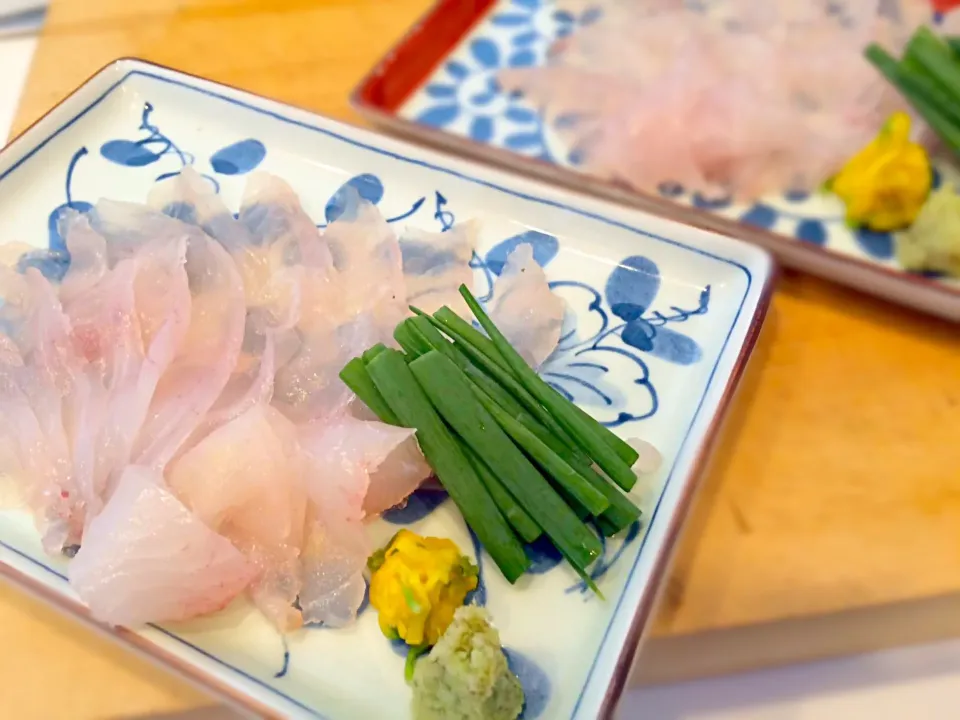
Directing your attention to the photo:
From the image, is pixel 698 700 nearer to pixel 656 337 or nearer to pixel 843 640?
pixel 843 640

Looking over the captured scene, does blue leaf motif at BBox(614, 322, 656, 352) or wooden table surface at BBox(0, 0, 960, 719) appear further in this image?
blue leaf motif at BBox(614, 322, 656, 352)

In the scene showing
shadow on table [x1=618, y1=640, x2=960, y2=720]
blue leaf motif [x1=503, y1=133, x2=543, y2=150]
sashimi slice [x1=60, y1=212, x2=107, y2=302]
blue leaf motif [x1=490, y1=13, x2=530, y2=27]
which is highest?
blue leaf motif [x1=490, y1=13, x2=530, y2=27]

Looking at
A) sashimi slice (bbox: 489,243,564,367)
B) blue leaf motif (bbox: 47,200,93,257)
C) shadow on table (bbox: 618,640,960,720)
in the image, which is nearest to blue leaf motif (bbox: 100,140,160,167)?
blue leaf motif (bbox: 47,200,93,257)

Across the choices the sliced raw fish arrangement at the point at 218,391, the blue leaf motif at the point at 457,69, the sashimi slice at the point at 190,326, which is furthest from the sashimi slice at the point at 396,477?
the blue leaf motif at the point at 457,69

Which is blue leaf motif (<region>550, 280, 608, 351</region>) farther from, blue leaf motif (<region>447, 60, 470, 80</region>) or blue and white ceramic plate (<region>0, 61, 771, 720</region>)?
blue leaf motif (<region>447, 60, 470, 80</region>)

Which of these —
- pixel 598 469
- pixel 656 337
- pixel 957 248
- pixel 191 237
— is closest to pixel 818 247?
pixel 957 248

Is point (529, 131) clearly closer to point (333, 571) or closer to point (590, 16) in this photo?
point (590, 16)

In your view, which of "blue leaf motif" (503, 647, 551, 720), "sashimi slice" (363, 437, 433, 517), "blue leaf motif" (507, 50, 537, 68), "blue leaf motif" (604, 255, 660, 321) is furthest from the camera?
"blue leaf motif" (507, 50, 537, 68)

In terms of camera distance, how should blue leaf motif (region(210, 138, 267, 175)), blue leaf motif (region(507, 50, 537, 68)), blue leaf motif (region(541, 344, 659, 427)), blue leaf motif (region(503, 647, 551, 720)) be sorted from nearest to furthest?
blue leaf motif (region(503, 647, 551, 720)) → blue leaf motif (region(541, 344, 659, 427)) → blue leaf motif (region(210, 138, 267, 175)) → blue leaf motif (region(507, 50, 537, 68))

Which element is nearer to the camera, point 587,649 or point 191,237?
point 587,649
